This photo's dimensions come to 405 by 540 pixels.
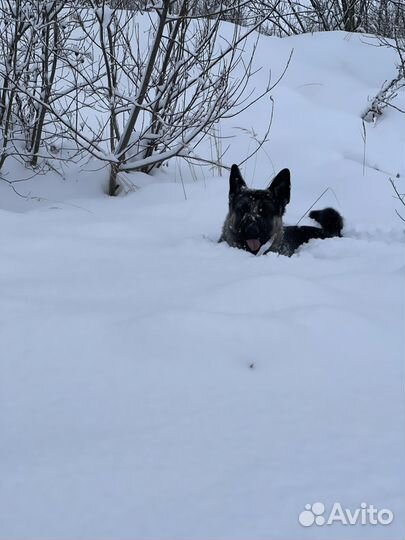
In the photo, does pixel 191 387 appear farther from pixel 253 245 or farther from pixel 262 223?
pixel 262 223

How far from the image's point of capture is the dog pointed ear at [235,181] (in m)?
5.09

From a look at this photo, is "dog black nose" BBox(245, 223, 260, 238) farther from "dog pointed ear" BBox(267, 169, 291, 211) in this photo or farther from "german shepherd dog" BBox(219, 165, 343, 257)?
"dog pointed ear" BBox(267, 169, 291, 211)

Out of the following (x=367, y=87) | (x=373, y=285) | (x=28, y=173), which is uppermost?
(x=367, y=87)

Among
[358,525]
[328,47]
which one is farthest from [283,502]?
[328,47]

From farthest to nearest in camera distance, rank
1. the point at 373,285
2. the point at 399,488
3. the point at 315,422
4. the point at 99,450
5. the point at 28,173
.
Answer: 1. the point at 28,173
2. the point at 373,285
3. the point at 315,422
4. the point at 99,450
5. the point at 399,488

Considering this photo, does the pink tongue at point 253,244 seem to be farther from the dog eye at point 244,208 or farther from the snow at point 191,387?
the snow at point 191,387

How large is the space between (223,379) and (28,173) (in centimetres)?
510

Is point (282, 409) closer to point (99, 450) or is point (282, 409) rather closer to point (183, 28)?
point (99, 450)

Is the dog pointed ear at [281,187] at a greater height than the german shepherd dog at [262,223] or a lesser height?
greater

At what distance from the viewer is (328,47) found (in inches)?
432

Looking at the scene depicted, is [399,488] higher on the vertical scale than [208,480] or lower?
higher

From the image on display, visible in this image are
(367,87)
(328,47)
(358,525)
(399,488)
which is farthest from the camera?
(328,47)

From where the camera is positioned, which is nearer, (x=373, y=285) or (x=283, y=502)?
(x=283, y=502)

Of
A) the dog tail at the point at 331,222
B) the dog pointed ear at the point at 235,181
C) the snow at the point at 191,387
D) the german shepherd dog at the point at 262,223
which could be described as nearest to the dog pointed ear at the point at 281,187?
the german shepherd dog at the point at 262,223
